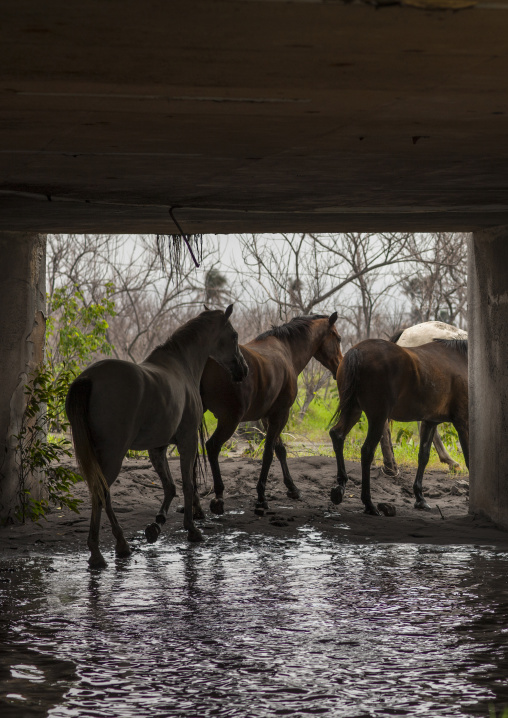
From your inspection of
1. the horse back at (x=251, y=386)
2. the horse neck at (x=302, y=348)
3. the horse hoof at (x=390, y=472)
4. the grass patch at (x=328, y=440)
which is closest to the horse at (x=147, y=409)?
the horse back at (x=251, y=386)

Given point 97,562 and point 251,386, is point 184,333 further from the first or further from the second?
point 97,562

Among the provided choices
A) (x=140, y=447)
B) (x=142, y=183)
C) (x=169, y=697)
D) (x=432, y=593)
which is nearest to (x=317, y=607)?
(x=432, y=593)

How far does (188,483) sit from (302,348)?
3.17 m

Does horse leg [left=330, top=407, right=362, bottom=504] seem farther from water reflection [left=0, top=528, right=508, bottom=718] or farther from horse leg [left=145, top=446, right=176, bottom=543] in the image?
water reflection [left=0, top=528, right=508, bottom=718]

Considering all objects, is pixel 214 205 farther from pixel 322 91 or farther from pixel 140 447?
pixel 322 91

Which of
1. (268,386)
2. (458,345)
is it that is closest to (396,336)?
(458,345)

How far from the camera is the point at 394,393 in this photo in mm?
8727

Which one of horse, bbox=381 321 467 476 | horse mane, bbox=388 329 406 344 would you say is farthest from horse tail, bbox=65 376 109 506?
horse, bbox=381 321 467 476

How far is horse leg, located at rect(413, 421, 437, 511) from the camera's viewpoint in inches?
348

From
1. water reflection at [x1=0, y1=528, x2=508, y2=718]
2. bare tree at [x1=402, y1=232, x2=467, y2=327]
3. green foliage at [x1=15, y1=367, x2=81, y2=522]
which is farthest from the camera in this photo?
bare tree at [x1=402, y1=232, x2=467, y2=327]

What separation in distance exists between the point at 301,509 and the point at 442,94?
5.50 m

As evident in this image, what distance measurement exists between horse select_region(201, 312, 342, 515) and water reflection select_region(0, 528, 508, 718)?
83.9 inches

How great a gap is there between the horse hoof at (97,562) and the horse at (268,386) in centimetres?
214

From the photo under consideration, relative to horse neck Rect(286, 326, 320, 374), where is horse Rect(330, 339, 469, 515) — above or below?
below
